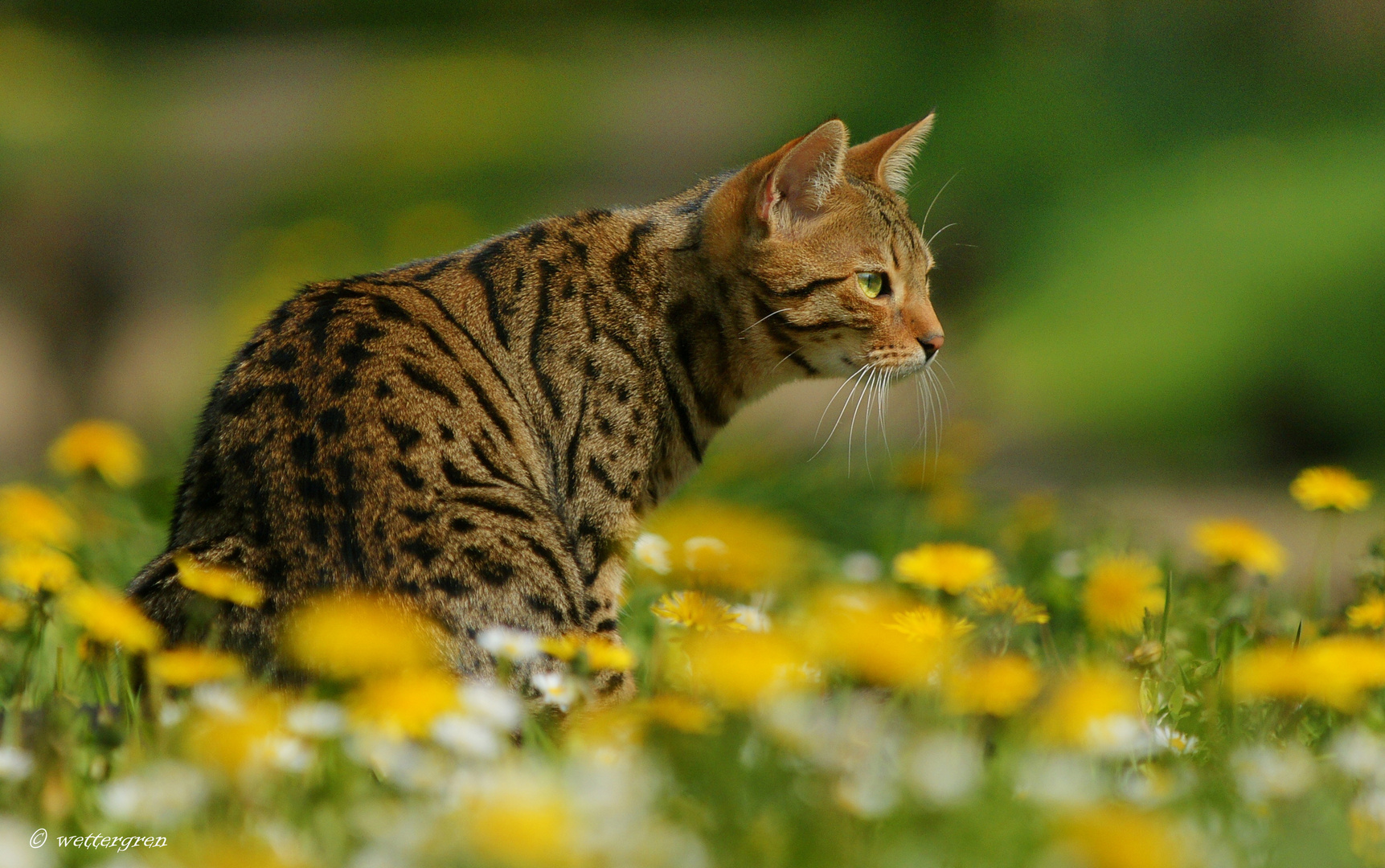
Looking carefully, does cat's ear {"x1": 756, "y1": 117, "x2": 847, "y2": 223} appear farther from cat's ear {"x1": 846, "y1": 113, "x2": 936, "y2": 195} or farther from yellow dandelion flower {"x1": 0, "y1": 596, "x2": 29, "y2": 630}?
yellow dandelion flower {"x1": 0, "y1": 596, "x2": 29, "y2": 630}

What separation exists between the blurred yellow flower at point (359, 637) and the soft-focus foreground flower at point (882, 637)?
0.68 metres

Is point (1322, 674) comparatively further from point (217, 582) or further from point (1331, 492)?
point (217, 582)

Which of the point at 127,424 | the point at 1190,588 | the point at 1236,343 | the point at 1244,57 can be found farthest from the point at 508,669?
the point at 1244,57

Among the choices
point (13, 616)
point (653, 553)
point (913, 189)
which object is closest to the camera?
point (13, 616)

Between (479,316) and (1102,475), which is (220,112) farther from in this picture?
(479,316)

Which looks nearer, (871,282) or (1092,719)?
(1092,719)

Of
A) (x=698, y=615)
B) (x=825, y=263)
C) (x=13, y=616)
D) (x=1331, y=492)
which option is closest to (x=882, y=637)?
(x=698, y=615)

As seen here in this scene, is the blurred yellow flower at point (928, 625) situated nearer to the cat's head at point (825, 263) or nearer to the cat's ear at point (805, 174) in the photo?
the cat's head at point (825, 263)

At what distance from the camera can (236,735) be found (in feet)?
5.08

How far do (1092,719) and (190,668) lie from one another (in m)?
1.27

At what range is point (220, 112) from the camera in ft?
42.0

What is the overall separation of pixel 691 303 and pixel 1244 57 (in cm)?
744

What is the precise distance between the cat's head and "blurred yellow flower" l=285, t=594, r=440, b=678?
1.22 m

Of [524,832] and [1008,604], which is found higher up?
[524,832]
